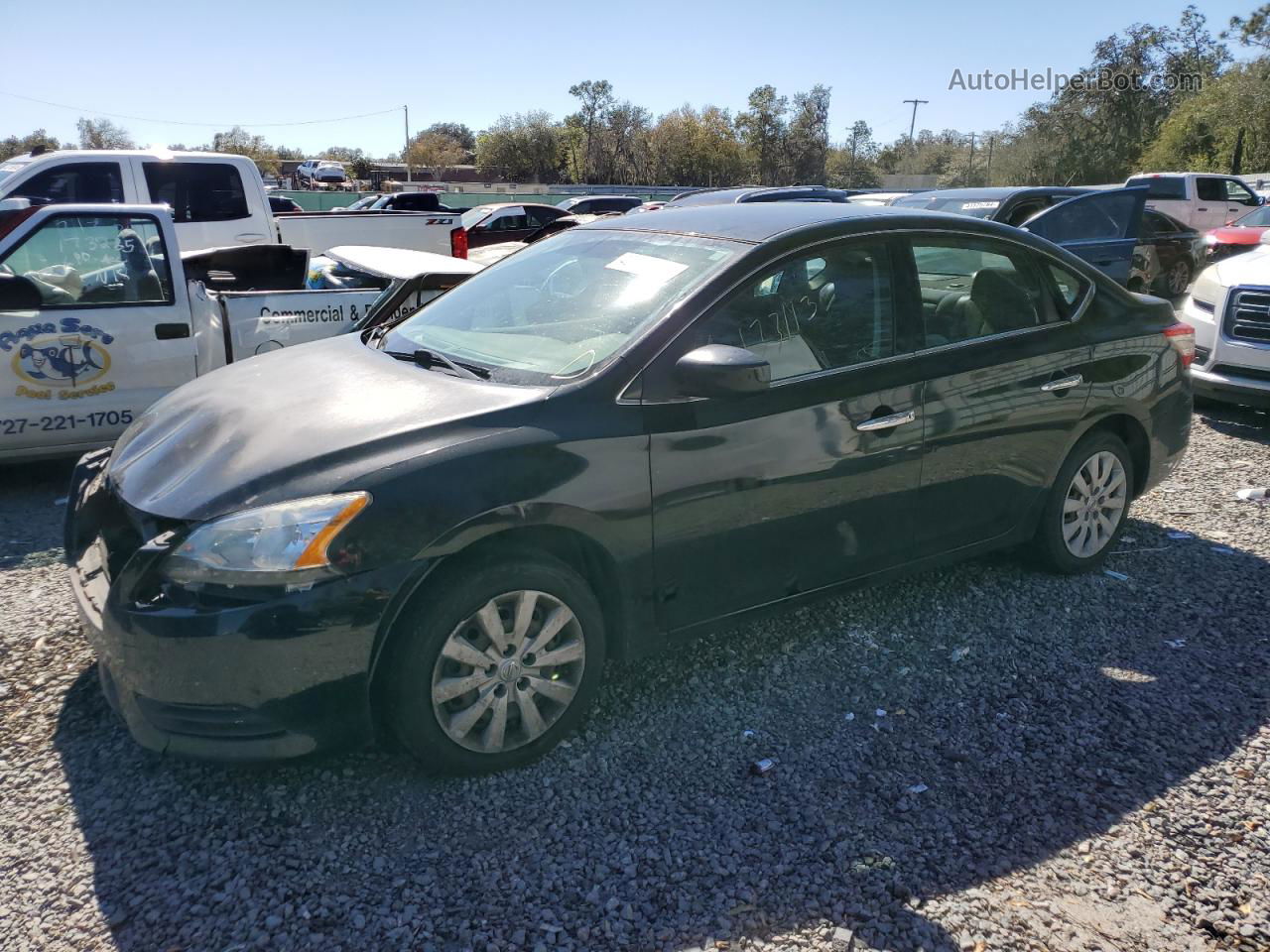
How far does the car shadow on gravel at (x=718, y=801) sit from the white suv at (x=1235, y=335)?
3.95 meters

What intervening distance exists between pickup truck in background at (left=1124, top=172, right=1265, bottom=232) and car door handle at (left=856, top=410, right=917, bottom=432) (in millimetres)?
18151

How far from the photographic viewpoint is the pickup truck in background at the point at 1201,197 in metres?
19.0

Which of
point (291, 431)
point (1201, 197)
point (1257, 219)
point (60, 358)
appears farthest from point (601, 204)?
point (291, 431)

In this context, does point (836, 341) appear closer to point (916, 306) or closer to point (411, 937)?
point (916, 306)

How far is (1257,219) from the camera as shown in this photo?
1257cm

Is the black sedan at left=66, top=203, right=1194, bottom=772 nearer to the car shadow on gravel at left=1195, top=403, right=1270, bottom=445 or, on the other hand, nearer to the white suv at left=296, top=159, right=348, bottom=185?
the car shadow on gravel at left=1195, top=403, right=1270, bottom=445

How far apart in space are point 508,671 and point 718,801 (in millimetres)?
768

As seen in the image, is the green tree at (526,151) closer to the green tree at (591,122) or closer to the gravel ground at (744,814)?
the green tree at (591,122)

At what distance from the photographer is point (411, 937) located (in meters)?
2.45

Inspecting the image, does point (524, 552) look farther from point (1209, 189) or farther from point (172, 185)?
point (1209, 189)

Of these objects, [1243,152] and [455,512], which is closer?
[455,512]

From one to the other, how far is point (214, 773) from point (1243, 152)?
4869 cm

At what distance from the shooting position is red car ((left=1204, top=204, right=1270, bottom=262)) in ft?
39.0

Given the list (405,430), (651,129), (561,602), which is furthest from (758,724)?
(651,129)
